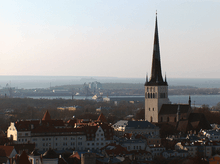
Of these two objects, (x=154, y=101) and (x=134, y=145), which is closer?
(x=134, y=145)

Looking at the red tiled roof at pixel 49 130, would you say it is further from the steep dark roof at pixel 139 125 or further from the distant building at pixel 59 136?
the steep dark roof at pixel 139 125

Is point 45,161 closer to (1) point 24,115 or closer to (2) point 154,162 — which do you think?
(2) point 154,162

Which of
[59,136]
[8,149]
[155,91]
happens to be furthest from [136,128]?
[8,149]

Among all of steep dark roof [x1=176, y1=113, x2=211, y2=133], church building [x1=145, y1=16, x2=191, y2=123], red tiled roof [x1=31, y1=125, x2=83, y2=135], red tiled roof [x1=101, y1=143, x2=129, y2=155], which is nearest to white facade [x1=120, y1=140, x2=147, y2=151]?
red tiled roof [x1=101, y1=143, x2=129, y2=155]

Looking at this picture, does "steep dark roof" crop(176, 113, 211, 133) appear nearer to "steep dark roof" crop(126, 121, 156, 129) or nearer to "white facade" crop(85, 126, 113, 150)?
"steep dark roof" crop(126, 121, 156, 129)

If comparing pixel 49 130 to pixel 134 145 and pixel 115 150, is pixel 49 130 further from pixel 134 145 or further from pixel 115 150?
pixel 115 150

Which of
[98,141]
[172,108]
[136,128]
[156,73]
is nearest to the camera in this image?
[98,141]

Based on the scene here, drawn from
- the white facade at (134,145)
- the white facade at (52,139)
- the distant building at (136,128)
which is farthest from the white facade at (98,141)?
the distant building at (136,128)

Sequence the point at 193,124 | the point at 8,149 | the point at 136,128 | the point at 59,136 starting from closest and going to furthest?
the point at 8,149, the point at 59,136, the point at 136,128, the point at 193,124

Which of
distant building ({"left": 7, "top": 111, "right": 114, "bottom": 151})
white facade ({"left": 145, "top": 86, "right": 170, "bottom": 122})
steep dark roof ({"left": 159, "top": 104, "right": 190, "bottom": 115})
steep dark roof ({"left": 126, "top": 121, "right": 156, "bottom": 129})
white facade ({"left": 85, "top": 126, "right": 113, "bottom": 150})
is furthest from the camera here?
white facade ({"left": 145, "top": 86, "right": 170, "bottom": 122})

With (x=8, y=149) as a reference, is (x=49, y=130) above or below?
above

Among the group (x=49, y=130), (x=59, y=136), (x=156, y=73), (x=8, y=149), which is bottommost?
(x=8, y=149)
